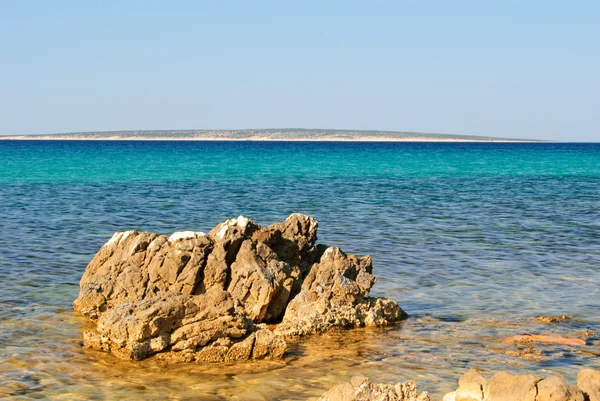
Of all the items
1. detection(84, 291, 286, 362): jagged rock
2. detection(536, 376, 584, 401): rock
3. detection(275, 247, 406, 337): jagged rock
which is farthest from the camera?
detection(275, 247, 406, 337): jagged rock

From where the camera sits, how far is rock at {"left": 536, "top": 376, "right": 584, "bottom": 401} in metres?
7.12

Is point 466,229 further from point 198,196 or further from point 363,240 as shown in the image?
point 198,196

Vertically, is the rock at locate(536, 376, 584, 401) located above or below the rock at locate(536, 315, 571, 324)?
above

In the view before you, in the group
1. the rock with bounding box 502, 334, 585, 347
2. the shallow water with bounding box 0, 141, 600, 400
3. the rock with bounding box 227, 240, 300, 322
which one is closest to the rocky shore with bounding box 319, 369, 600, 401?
the shallow water with bounding box 0, 141, 600, 400

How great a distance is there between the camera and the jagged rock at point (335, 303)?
1208 cm

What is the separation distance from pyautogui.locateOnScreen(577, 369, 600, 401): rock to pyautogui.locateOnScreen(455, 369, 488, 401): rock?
2.96ft

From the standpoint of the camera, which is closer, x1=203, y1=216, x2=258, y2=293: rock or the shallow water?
the shallow water

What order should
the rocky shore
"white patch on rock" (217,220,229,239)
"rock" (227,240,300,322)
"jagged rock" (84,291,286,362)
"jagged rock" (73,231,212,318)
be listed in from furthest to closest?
"white patch on rock" (217,220,229,239) < "jagged rock" (73,231,212,318) < "rock" (227,240,300,322) < "jagged rock" (84,291,286,362) < the rocky shore

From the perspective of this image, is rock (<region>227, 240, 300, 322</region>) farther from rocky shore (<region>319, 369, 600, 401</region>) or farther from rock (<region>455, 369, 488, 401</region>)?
rock (<region>455, 369, 488, 401</region>)

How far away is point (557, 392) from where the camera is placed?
715 cm

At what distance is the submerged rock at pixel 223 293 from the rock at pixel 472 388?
3.35 metres

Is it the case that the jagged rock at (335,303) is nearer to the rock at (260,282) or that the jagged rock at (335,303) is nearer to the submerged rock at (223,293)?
the submerged rock at (223,293)

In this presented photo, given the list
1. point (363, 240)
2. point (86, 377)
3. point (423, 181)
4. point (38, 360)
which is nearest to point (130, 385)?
point (86, 377)

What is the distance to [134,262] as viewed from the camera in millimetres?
13367
